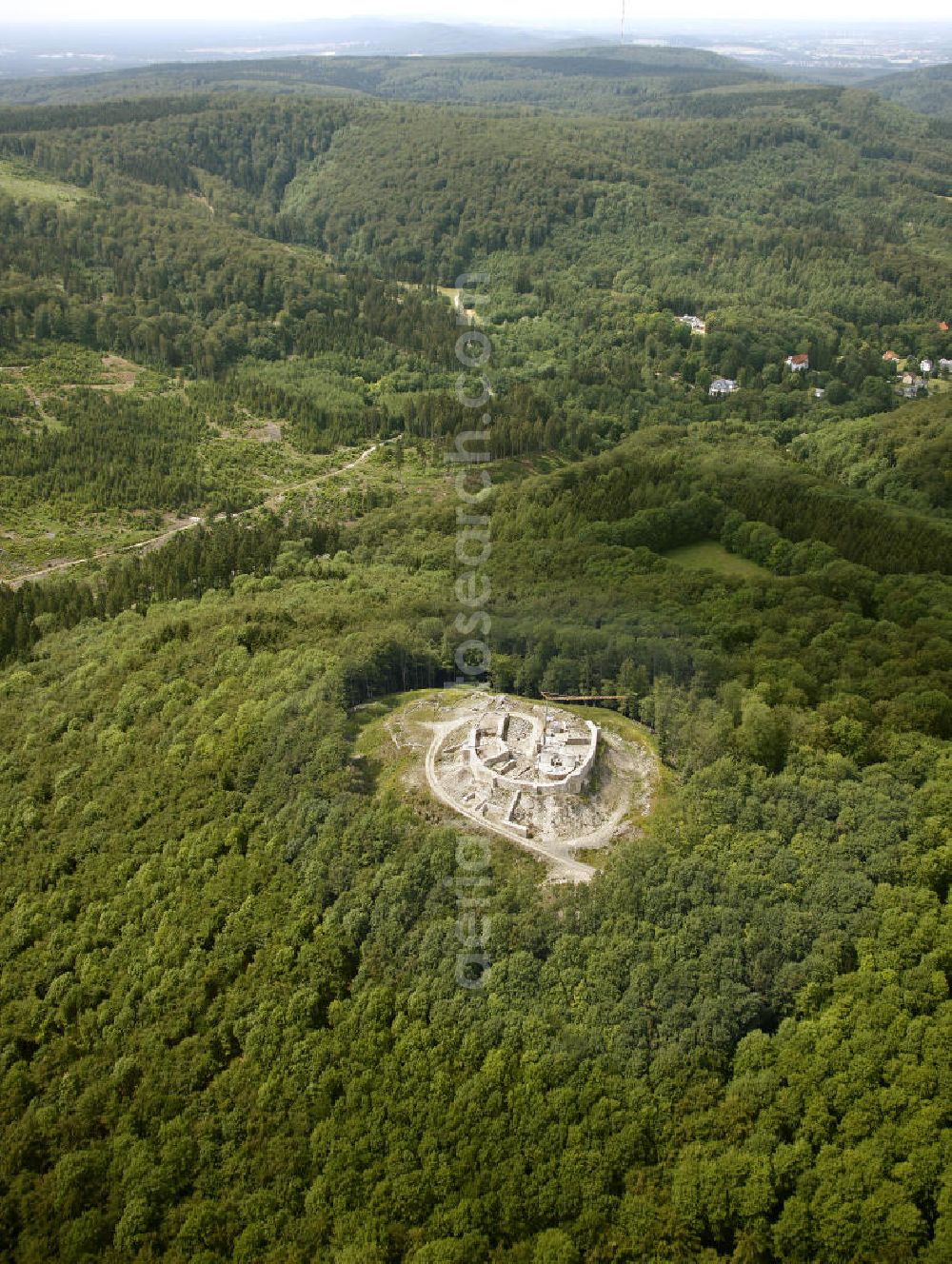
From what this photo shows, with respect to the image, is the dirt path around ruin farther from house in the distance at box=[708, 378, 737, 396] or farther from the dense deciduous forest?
house in the distance at box=[708, 378, 737, 396]

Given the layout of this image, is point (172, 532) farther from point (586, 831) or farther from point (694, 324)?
point (694, 324)

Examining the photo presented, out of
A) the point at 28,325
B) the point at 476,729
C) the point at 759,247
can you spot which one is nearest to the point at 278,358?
the point at 28,325

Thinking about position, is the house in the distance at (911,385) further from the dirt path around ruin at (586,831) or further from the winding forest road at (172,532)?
the dirt path around ruin at (586,831)

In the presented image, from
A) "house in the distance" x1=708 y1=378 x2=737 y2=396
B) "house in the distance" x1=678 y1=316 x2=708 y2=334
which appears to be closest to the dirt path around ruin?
"house in the distance" x1=708 y1=378 x2=737 y2=396

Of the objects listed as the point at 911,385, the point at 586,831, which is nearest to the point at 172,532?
the point at 586,831

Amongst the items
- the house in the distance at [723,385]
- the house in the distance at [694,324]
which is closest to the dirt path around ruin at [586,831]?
the house in the distance at [723,385]

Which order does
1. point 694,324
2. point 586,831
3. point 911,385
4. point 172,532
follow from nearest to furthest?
point 586,831, point 172,532, point 911,385, point 694,324
